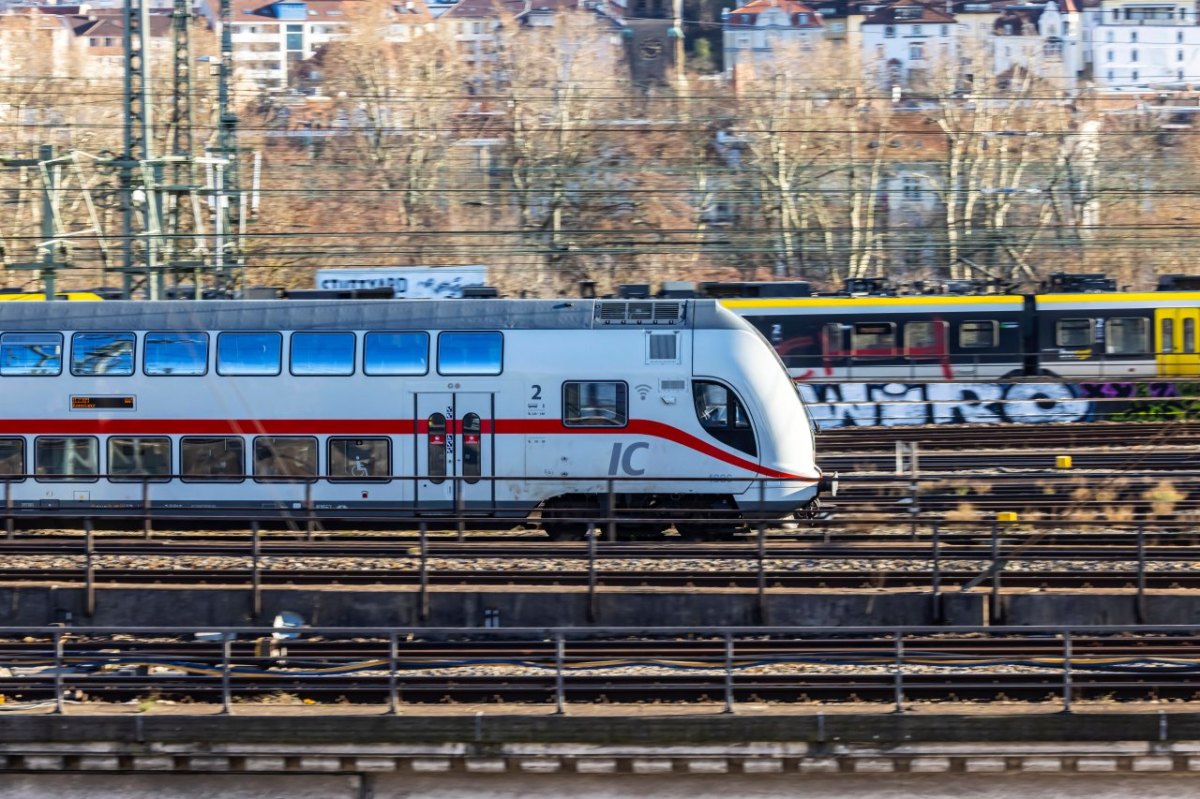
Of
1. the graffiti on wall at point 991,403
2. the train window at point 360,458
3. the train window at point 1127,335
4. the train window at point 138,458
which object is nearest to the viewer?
the train window at point 360,458

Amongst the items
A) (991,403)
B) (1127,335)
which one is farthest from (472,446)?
(1127,335)

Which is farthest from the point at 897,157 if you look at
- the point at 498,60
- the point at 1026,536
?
the point at 1026,536

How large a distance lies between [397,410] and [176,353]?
2446 mm

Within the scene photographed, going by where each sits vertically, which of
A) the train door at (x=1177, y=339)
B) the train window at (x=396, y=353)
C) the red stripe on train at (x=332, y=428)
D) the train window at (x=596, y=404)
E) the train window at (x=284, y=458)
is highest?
→ the train door at (x=1177, y=339)

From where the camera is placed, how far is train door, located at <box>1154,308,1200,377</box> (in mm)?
26359

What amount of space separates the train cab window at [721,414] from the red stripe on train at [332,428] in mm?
142

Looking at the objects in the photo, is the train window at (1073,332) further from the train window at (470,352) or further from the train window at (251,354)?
the train window at (251,354)

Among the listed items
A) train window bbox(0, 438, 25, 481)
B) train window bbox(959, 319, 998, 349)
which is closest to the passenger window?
train window bbox(0, 438, 25, 481)

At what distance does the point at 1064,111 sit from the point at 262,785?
44138 millimetres

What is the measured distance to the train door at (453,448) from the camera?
1485 centimetres

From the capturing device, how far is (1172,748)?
8750 millimetres

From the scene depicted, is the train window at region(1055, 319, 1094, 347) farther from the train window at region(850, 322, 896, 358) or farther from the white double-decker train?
the white double-decker train

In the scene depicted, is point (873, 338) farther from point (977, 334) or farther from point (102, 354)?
point (102, 354)

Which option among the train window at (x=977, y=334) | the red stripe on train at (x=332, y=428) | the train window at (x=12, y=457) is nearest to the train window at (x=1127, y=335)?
the train window at (x=977, y=334)
